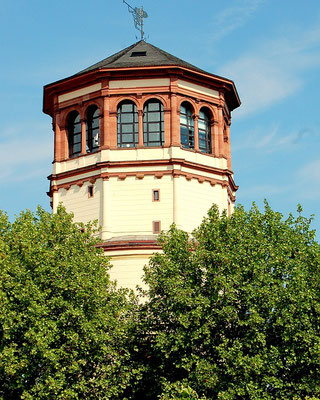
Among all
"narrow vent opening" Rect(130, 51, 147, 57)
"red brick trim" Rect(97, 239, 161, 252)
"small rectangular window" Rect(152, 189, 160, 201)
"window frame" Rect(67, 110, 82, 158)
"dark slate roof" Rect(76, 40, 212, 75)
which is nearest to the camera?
"red brick trim" Rect(97, 239, 161, 252)

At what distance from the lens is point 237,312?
4631 centimetres

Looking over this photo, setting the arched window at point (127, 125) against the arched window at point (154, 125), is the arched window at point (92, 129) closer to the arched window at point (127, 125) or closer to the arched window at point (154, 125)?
the arched window at point (127, 125)

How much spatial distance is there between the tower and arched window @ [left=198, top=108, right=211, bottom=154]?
0.07 m

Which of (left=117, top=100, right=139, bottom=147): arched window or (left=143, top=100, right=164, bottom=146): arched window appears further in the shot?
(left=143, top=100, right=164, bottom=146): arched window

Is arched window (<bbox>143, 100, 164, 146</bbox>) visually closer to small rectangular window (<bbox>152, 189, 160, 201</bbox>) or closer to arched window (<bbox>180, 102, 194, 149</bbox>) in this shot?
arched window (<bbox>180, 102, 194, 149</bbox>)

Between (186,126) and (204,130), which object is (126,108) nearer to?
(186,126)

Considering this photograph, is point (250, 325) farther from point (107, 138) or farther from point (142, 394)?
point (107, 138)

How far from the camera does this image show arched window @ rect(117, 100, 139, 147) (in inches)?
2381

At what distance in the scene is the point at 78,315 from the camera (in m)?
45.8

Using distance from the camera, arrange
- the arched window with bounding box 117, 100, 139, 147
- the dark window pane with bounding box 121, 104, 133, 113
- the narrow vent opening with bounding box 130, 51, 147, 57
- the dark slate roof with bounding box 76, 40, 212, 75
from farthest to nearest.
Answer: the narrow vent opening with bounding box 130, 51, 147, 57 → the dark window pane with bounding box 121, 104, 133, 113 → the dark slate roof with bounding box 76, 40, 212, 75 → the arched window with bounding box 117, 100, 139, 147

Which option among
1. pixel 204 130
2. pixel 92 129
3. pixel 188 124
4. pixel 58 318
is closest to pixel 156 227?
pixel 188 124

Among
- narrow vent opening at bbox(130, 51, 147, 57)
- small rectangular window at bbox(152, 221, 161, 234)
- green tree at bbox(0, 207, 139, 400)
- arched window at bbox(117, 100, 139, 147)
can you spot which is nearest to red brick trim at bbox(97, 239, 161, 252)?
small rectangular window at bbox(152, 221, 161, 234)

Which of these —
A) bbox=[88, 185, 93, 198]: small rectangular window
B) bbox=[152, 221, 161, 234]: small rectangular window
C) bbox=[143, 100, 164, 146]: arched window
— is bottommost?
bbox=[152, 221, 161, 234]: small rectangular window

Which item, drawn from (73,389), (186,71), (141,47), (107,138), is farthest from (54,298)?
(141,47)
